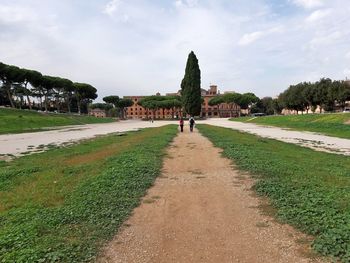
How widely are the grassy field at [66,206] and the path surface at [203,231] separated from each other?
397 millimetres

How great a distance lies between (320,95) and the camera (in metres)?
78.5

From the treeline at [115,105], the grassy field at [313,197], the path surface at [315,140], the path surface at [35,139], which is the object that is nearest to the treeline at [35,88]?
the treeline at [115,105]

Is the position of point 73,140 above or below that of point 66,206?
below

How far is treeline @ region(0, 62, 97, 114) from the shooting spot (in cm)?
7981

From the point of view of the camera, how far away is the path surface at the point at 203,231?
192 inches

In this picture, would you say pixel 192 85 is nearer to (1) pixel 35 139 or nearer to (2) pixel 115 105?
(1) pixel 35 139

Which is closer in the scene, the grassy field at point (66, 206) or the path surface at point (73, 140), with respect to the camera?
the grassy field at point (66, 206)

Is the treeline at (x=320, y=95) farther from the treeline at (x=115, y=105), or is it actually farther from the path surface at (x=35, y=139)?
the treeline at (x=115, y=105)

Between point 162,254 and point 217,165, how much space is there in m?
7.62

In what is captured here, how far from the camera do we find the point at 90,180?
9.90 metres

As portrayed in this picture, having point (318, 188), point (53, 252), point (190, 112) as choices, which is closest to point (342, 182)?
point (318, 188)

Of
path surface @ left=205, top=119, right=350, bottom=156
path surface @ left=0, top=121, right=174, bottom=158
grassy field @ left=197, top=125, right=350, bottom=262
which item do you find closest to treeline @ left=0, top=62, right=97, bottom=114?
path surface @ left=0, top=121, right=174, bottom=158

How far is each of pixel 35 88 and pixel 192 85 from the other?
58.4 m

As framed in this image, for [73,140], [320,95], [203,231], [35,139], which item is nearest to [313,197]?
[203,231]
